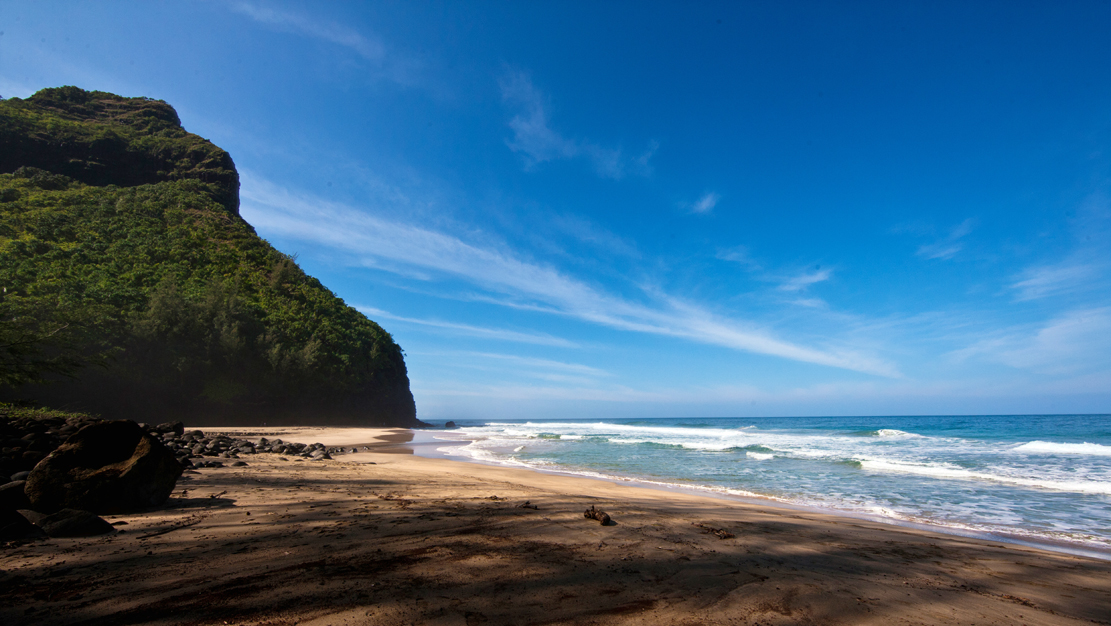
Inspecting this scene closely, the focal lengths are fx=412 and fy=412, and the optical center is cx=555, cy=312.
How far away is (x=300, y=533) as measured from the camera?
4664 millimetres

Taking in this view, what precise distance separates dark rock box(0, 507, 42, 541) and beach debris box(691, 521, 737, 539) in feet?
25.0

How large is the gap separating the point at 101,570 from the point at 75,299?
36010 millimetres

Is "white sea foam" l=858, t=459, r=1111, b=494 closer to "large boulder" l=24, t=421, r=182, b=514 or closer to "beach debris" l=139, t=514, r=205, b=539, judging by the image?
"beach debris" l=139, t=514, r=205, b=539

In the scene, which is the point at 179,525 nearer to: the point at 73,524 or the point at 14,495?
the point at 73,524

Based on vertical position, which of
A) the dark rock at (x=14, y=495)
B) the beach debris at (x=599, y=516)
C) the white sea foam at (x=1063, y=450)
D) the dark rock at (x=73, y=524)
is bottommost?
the white sea foam at (x=1063, y=450)

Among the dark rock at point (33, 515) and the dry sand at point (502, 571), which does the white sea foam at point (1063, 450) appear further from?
the dark rock at point (33, 515)

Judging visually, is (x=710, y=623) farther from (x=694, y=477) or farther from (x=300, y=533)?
(x=694, y=477)

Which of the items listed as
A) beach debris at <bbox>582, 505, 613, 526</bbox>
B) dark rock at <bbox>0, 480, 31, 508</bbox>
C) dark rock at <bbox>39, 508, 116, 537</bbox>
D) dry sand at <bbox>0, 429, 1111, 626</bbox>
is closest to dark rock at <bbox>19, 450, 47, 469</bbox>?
dark rock at <bbox>0, 480, 31, 508</bbox>

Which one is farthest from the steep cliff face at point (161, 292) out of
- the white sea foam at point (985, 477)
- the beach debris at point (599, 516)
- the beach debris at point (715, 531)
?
the white sea foam at point (985, 477)

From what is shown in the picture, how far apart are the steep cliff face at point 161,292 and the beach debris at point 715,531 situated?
1796 centimetres

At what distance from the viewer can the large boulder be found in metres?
4.71

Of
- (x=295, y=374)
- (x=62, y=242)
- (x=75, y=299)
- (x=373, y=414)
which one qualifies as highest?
(x=62, y=242)

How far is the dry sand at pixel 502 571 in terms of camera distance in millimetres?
3000

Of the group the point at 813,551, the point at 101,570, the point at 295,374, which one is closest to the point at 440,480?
the point at 101,570
